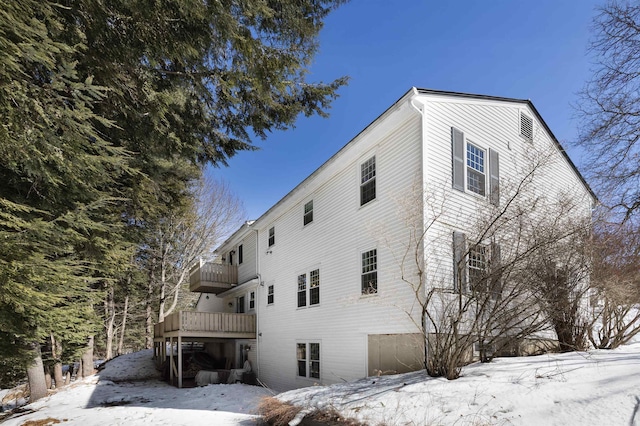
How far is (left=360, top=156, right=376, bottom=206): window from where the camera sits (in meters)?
11.2

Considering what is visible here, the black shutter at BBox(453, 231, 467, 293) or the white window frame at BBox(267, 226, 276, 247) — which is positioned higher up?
the white window frame at BBox(267, 226, 276, 247)

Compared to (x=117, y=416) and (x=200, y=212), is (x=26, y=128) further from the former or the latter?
(x=200, y=212)

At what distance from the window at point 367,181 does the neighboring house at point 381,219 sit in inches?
1.4

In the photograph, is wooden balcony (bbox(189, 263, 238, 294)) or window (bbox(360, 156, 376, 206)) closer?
window (bbox(360, 156, 376, 206))

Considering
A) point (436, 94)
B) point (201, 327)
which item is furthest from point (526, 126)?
point (201, 327)

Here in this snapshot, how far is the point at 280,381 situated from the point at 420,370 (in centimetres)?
753

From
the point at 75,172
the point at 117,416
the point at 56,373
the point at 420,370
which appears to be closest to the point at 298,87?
the point at 75,172

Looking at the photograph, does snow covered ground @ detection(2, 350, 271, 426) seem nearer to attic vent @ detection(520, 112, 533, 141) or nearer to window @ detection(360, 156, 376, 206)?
window @ detection(360, 156, 376, 206)

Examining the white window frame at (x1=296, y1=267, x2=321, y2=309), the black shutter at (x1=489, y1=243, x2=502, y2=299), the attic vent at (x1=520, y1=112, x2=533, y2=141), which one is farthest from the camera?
the white window frame at (x1=296, y1=267, x2=321, y2=309)

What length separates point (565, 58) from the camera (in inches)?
408

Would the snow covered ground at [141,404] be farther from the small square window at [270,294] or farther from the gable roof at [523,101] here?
the gable roof at [523,101]

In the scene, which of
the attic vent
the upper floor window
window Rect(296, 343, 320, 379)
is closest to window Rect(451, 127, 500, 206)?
the attic vent

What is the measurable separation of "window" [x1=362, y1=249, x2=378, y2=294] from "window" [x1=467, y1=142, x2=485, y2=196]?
3.22m

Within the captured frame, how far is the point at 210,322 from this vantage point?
52.6ft
